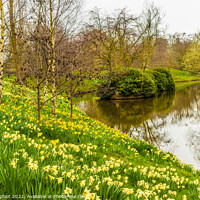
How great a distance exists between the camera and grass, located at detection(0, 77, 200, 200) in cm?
190

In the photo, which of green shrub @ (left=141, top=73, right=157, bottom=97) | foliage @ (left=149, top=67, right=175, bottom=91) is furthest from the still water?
foliage @ (left=149, top=67, right=175, bottom=91)

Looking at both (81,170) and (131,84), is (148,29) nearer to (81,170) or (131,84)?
(131,84)

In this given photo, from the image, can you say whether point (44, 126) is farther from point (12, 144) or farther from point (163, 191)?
point (163, 191)

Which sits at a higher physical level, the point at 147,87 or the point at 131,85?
the point at 131,85

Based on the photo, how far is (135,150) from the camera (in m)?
6.04

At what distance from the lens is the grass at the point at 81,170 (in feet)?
6.22

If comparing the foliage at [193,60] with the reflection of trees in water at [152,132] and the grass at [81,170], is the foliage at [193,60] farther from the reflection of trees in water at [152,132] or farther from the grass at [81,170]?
the grass at [81,170]

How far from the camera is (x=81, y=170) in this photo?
293cm

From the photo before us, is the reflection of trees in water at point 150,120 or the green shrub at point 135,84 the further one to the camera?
the green shrub at point 135,84

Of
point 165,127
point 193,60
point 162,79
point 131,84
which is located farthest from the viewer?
point 193,60

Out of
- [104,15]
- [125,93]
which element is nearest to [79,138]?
[125,93]

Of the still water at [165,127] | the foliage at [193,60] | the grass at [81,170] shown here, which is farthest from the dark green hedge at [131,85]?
the grass at [81,170]

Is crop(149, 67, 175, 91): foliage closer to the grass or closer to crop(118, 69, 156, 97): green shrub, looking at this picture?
crop(118, 69, 156, 97): green shrub

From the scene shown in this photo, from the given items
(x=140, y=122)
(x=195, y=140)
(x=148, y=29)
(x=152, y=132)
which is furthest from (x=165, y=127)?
(x=148, y=29)
